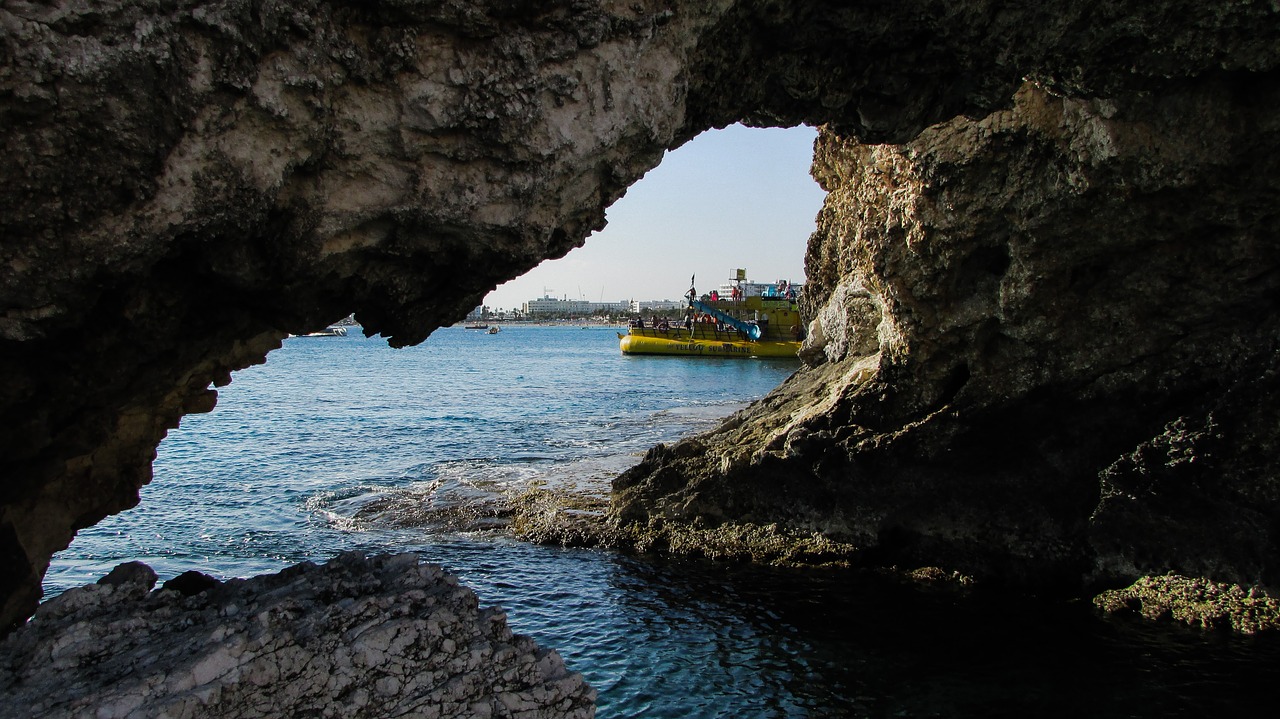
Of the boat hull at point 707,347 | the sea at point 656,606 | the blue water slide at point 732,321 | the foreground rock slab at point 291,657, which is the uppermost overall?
the blue water slide at point 732,321

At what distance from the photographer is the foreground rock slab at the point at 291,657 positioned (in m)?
5.91

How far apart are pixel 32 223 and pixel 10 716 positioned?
3609 millimetres

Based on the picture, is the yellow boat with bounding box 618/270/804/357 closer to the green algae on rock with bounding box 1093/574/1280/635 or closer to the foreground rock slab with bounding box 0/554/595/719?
the green algae on rock with bounding box 1093/574/1280/635

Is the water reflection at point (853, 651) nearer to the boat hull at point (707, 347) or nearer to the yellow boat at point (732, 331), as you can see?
the yellow boat at point (732, 331)

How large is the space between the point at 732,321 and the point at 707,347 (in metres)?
3.45

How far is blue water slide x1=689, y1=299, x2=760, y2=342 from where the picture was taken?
72.1 metres

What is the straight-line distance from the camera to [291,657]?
20.5 ft

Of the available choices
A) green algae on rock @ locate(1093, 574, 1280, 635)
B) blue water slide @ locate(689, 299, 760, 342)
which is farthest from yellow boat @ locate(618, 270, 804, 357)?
green algae on rock @ locate(1093, 574, 1280, 635)

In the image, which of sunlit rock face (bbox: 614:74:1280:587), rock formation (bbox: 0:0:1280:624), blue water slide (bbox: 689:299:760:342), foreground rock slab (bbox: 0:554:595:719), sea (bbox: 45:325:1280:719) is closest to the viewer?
rock formation (bbox: 0:0:1280:624)

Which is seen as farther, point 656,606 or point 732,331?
point 732,331

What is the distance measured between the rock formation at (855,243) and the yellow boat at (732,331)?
56088 mm

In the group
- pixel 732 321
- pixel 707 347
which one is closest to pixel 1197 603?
pixel 732 321

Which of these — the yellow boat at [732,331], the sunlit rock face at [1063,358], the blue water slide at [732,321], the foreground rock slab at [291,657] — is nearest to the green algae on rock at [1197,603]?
the sunlit rock face at [1063,358]

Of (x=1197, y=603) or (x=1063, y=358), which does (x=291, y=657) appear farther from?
(x=1197, y=603)
